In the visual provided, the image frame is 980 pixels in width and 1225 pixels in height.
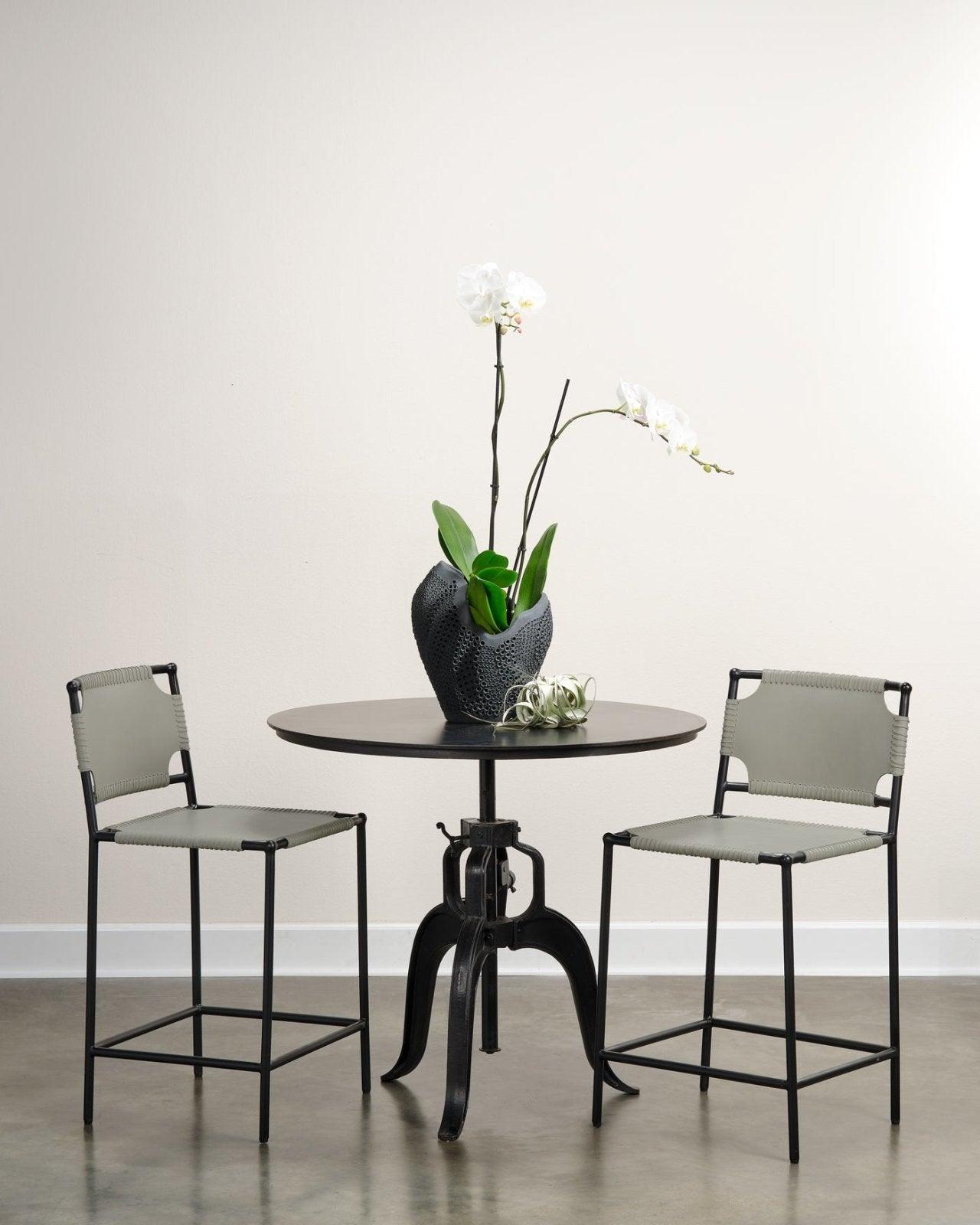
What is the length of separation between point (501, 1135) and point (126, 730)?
113cm

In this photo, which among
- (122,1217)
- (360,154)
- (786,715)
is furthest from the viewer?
(360,154)

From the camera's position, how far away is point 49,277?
4012 millimetres

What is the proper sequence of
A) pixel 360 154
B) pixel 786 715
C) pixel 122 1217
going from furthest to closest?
pixel 360 154, pixel 786 715, pixel 122 1217

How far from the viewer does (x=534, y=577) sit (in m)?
2.98

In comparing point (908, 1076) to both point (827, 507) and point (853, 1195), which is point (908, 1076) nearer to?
point (853, 1195)

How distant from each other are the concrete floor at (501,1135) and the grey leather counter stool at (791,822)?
0.35ft

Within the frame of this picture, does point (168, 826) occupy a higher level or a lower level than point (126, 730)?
lower

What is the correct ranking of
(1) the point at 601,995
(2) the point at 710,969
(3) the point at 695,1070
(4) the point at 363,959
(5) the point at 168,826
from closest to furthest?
(3) the point at 695,1070
(1) the point at 601,995
(5) the point at 168,826
(4) the point at 363,959
(2) the point at 710,969

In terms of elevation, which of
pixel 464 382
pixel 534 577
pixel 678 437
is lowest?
pixel 534 577

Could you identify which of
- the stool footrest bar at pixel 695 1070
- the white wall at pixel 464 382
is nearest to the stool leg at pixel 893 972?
the stool footrest bar at pixel 695 1070

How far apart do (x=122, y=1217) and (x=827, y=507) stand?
2.57 meters

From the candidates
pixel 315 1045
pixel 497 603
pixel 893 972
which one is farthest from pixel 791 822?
pixel 315 1045


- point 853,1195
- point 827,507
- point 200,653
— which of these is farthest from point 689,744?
point 853,1195

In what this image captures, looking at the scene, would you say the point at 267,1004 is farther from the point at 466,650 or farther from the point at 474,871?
the point at 466,650
